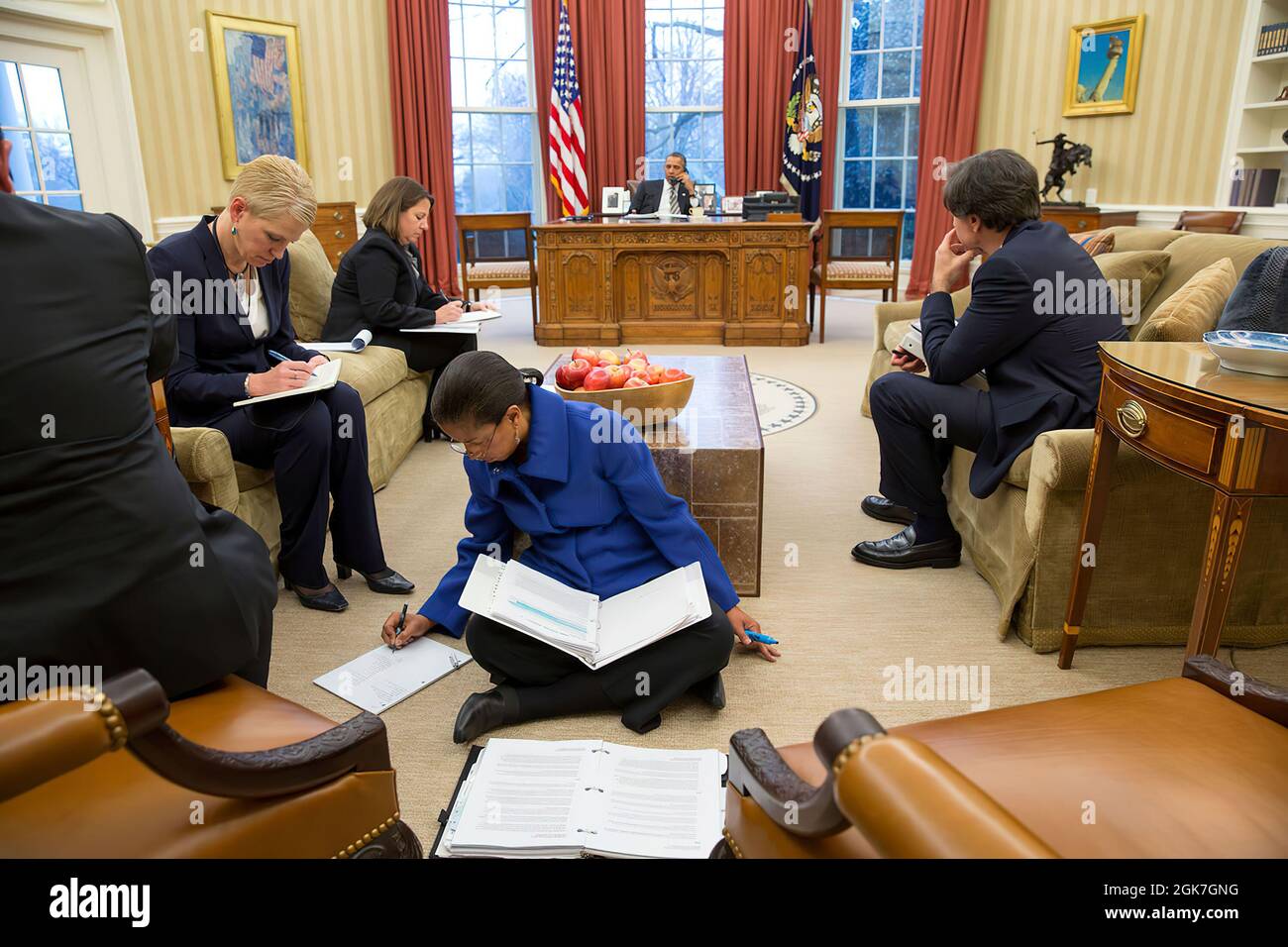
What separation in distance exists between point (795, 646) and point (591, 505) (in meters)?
0.79

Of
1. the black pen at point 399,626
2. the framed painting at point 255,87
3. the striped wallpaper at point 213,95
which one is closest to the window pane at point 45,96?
the striped wallpaper at point 213,95

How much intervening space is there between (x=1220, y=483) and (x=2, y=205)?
2.10 metres

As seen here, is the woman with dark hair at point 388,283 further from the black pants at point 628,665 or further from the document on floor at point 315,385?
the black pants at point 628,665

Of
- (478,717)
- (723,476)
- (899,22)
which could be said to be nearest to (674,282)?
(899,22)

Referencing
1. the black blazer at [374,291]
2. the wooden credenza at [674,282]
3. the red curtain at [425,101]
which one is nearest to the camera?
the black blazer at [374,291]

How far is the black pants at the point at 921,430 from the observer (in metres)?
2.80

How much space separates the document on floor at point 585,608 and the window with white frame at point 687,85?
7.29m

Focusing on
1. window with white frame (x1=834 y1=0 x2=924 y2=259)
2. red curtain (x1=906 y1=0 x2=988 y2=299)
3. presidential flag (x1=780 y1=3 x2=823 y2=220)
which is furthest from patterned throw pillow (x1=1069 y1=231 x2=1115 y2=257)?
window with white frame (x1=834 y1=0 x2=924 y2=259)

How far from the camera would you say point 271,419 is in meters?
2.67

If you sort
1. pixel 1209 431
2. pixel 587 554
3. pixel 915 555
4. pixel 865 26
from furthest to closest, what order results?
pixel 865 26, pixel 915 555, pixel 587 554, pixel 1209 431

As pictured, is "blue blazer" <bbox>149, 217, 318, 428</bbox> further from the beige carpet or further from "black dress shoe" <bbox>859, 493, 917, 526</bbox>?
"black dress shoe" <bbox>859, 493, 917, 526</bbox>

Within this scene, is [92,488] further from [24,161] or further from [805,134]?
[805,134]
